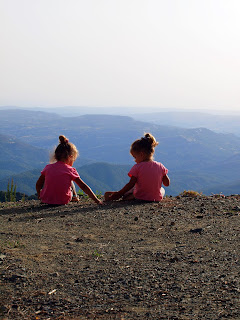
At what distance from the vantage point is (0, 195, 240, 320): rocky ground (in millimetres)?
3547

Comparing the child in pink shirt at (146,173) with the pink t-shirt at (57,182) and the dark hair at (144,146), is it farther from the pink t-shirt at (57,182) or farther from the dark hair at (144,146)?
the pink t-shirt at (57,182)

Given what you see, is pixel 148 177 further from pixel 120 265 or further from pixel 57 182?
pixel 120 265

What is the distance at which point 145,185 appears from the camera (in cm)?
883

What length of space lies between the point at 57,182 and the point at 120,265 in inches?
164

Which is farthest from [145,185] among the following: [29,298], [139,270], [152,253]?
[29,298]

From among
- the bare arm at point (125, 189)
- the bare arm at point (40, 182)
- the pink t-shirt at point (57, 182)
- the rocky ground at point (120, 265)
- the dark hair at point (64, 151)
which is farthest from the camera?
the bare arm at point (40, 182)

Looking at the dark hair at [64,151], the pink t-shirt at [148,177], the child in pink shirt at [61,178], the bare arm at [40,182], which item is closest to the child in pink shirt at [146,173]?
→ the pink t-shirt at [148,177]

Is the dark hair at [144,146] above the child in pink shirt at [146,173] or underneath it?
above

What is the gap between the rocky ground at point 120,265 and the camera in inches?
140

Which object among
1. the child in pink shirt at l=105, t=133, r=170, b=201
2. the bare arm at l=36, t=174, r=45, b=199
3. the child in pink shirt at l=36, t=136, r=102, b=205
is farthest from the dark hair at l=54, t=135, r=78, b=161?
the child in pink shirt at l=105, t=133, r=170, b=201

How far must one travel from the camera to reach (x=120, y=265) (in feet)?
15.3

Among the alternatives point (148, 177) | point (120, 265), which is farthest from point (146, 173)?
point (120, 265)

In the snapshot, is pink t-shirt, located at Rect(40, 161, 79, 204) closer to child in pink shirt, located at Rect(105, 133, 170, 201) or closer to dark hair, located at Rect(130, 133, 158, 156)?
child in pink shirt, located at Rect(105, 133, 170, 201)

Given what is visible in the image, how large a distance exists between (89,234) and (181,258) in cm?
180
